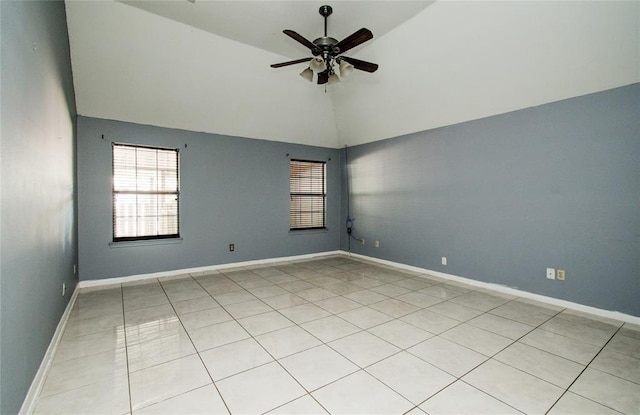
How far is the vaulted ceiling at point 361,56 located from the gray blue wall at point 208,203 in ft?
1.07

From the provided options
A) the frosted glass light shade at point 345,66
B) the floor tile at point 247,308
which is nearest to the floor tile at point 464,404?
the floor tile at point 247,308

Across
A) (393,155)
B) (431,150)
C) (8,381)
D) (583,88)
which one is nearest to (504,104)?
(583,88)

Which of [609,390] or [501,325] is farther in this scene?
[501,325]

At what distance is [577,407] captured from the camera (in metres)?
1.65

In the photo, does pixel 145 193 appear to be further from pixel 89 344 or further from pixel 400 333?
pixel 400 333

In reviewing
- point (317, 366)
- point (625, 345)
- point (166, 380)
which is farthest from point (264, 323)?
point (625, 345)

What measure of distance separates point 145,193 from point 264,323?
3.06 m

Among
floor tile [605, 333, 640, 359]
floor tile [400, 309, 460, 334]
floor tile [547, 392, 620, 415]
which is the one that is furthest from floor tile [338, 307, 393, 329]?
floor tile [605, 333, 640, 359]

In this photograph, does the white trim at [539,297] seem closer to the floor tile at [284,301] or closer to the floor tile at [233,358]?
the floor tile at [284,301]

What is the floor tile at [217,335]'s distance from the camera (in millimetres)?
2412

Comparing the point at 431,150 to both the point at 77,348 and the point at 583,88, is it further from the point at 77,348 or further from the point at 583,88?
the point at 77,348

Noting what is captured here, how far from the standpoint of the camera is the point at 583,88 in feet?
9.95

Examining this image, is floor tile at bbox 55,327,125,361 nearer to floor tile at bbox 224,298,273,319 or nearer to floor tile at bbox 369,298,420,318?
floor tile at bbox 224,298,273,319

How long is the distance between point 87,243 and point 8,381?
10.6 ft
